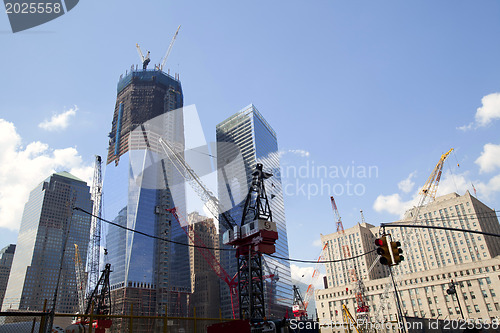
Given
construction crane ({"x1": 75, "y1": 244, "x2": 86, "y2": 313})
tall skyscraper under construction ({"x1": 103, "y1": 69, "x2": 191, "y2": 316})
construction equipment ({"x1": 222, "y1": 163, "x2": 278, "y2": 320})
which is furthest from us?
tall skyscraper under construction ({"x1": 103, "y1": 69, "x2": 191, "y2": 316})

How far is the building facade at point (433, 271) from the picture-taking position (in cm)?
11238

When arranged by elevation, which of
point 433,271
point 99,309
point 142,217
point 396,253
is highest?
point 142,217

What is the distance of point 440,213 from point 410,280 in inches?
1454

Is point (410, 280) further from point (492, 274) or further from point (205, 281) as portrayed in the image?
point (205, 281)

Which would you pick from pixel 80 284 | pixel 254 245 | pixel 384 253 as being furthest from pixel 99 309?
pixel 80 284

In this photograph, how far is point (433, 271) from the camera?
124 m

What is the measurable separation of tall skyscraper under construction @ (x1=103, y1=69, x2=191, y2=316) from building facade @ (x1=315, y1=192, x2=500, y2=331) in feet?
257

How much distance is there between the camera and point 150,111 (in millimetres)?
195625

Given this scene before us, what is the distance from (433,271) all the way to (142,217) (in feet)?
425

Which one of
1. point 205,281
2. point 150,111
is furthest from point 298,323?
point 150,111

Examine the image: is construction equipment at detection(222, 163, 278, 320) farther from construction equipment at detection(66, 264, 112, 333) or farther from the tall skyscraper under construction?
the tall skyscraper under construction

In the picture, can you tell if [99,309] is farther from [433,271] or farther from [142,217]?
[433,271]

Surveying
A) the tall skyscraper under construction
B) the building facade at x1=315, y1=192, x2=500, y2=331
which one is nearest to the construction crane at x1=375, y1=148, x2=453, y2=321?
the building facade at x1=315, y1=192, x2=500, y2=331

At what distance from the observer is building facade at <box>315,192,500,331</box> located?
369ft
